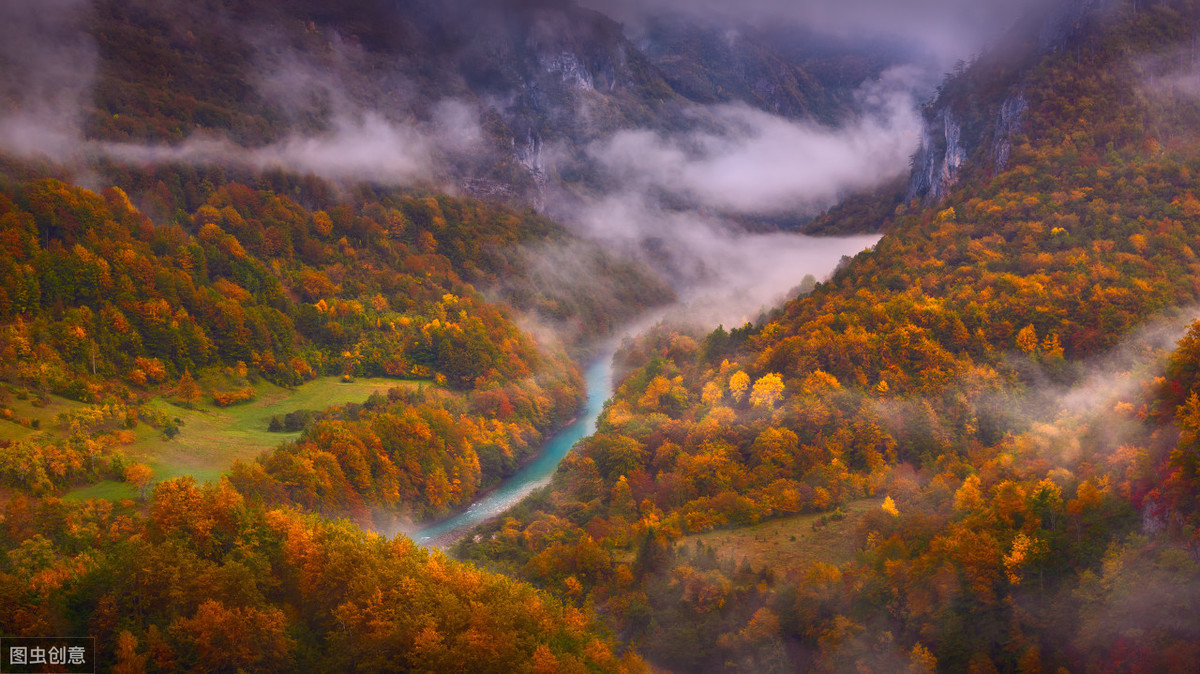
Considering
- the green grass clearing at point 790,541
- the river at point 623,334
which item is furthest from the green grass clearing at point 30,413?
the green grass clearing at point 790,541

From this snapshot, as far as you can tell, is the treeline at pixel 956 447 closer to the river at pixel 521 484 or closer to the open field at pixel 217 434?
the river at pixel 521 484

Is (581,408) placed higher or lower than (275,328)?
lower

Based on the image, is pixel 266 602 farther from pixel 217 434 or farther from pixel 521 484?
pixel 521 484

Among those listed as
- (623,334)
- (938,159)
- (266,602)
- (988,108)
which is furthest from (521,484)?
(623,334)

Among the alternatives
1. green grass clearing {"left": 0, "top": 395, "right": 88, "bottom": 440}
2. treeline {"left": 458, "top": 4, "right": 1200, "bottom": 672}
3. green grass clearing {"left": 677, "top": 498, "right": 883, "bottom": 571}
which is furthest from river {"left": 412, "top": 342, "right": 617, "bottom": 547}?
green grass clearing {"left": 0, "top": 395, "right": 88, "bottom": 440}

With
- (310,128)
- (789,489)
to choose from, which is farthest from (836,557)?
(310,128)

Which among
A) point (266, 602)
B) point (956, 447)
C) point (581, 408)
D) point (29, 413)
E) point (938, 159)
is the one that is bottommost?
point (266, 602)
